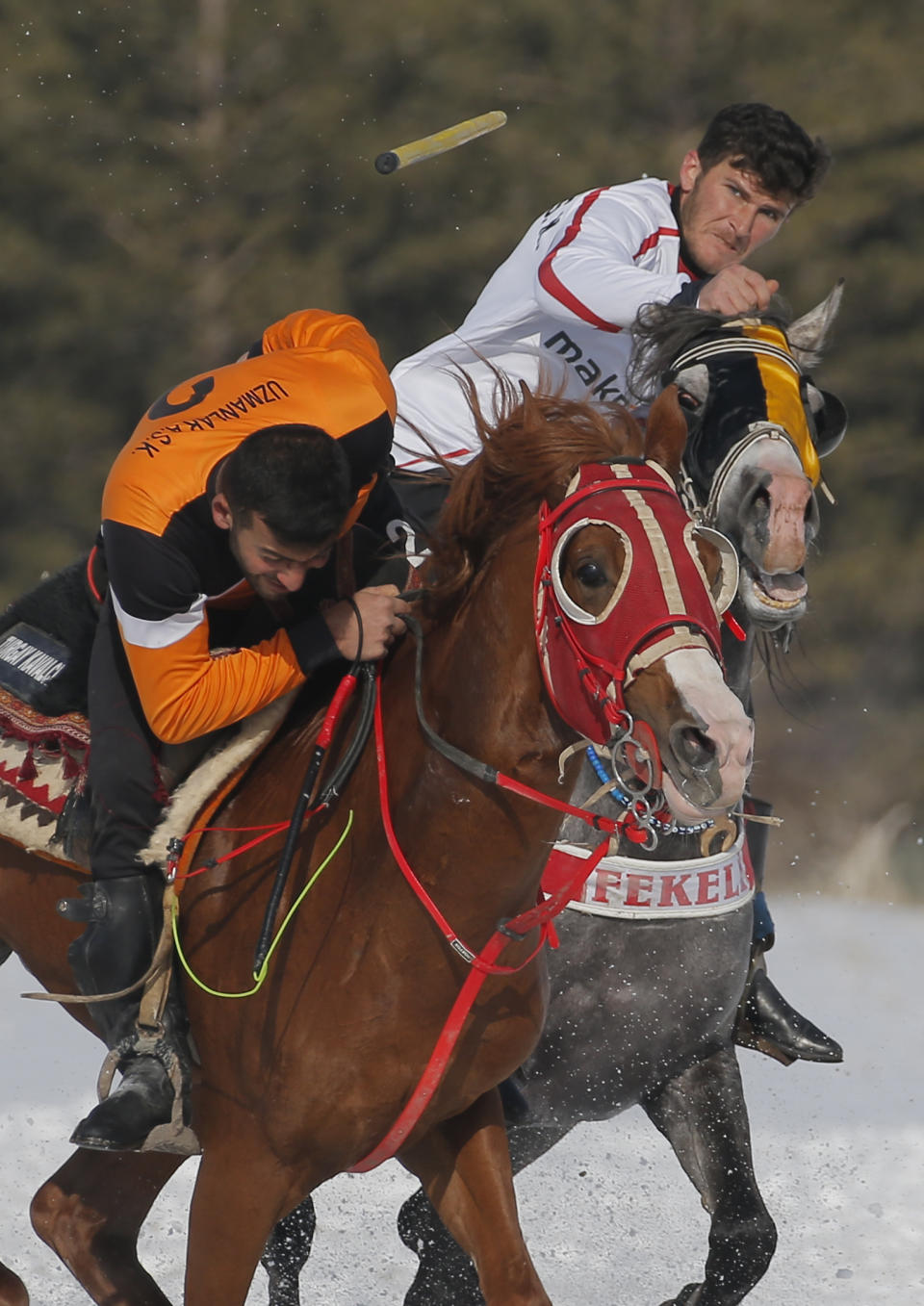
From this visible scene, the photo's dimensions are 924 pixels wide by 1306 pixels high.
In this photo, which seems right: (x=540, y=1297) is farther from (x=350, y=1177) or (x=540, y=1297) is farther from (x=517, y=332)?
(x=350, y=1177)

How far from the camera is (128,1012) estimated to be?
11.2 feet

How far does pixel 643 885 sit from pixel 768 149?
1.68m

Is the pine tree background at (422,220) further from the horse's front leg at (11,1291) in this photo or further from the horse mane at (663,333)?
the horse's front leg at (11,1291)

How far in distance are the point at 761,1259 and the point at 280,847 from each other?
5.00 feet

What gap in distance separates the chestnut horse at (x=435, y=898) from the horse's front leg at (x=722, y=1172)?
0.74 m

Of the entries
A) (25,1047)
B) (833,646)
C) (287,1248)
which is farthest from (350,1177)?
(833,646)

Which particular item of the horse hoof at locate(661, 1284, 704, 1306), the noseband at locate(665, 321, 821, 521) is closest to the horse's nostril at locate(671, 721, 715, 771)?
the noseband at locate(665, 321, 821, 521)

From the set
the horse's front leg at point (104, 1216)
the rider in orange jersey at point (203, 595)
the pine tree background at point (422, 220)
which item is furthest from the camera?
the pine tree background at point (422, 220)

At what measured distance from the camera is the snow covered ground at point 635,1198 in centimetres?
517

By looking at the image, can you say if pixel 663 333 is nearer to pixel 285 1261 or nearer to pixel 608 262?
pixel 608 262

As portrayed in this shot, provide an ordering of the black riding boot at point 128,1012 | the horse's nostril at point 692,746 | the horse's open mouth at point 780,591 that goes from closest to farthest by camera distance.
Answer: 1. the horse's nostril at point 692,746
2. the black riding boot at point 128,1012
3. the horse's open mouth at point 780,591

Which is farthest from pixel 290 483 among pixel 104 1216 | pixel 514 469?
pixel 104 1216

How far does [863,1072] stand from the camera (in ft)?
23.5

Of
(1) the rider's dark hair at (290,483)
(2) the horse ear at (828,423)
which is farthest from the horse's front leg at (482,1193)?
(2) the horse ear at (828,423)
